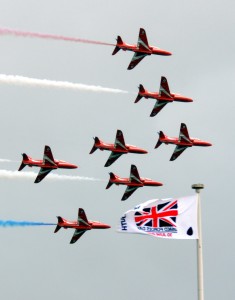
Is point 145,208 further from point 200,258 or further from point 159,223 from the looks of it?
point 200,258

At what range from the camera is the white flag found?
155125mm

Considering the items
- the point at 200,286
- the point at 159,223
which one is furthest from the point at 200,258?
the point at 159,223

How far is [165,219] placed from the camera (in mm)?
158000

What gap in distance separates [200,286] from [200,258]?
2923 millimetres

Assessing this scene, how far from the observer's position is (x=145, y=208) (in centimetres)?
16125

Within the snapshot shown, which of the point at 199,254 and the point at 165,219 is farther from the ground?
the point at 165,219

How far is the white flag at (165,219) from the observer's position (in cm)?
15512

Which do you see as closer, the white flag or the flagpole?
the flagpole

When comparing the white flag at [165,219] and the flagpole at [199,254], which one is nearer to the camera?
the flagpole at [199,254]

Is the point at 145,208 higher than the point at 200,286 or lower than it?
higher

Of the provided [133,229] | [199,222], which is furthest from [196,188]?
[133,229]

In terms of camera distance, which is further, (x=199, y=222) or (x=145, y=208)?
(x=145, y=208)

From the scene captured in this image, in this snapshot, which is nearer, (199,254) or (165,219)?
(199,254)

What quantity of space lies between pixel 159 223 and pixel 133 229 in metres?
3.80
